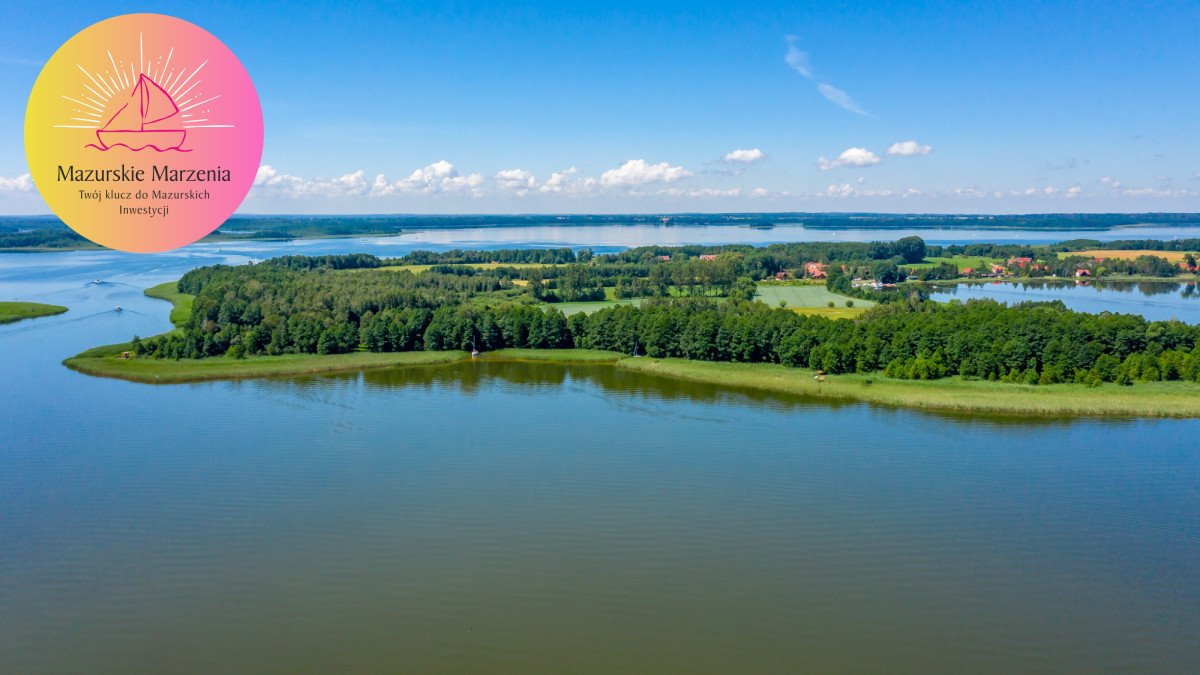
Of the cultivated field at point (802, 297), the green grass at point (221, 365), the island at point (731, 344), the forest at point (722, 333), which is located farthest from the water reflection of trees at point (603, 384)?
the cultivated field at point (802, 297)

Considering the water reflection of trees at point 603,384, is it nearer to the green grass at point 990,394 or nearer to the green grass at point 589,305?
the green grass at point 990,394

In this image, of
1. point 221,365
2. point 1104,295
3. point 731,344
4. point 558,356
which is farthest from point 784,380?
point 1104,295

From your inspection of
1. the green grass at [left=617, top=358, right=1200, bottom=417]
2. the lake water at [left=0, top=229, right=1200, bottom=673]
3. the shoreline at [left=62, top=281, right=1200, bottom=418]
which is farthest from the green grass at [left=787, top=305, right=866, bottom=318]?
the lake water at [left=0, top=229, right=1200, bottom=673]

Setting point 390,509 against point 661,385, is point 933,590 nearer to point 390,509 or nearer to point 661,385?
point 390,509

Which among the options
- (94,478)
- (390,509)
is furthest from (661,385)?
(94,478)

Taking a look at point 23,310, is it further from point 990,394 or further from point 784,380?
point 990,394

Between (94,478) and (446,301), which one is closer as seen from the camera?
(94,478)
